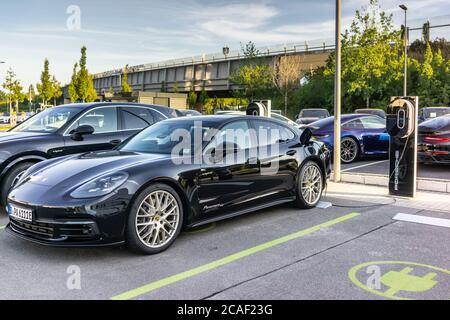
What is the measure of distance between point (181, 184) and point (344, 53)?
3202 centimetres

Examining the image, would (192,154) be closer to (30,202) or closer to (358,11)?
(30,202)

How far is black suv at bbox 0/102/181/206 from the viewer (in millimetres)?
6742

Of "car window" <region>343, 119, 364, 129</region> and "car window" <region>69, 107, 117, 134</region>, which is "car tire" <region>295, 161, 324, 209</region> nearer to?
"car window" <region>69, 107, 117, 134</region>

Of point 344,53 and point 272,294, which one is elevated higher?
point 344,53

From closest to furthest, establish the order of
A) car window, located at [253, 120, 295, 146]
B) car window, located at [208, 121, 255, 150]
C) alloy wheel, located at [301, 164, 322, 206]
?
car window, located at [208, 121, 255, 150] → car window, located at [253, 120, 295, 146] → alloy wheel, located at [301, 164, 322, 206]

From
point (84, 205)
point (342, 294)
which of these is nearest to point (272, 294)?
point (342, 294)

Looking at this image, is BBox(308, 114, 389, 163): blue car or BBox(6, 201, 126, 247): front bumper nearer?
BBox(6, 201, 126, 247): front bumper

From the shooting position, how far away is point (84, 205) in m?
4.39

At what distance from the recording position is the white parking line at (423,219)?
5926 millimetres

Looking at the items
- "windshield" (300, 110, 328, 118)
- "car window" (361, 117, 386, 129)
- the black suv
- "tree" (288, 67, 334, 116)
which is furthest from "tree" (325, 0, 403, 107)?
the black suv

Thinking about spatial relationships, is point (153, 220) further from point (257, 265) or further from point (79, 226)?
point (257, 265)

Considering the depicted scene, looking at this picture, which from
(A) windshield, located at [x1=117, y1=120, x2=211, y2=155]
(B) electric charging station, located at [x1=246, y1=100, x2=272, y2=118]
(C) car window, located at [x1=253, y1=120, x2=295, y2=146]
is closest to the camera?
(A) windshield, located at [x1=117, y1=120, x2=211, y2=155]

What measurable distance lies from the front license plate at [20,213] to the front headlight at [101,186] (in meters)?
0.48

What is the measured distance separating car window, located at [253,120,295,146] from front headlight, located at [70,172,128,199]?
220 cm
